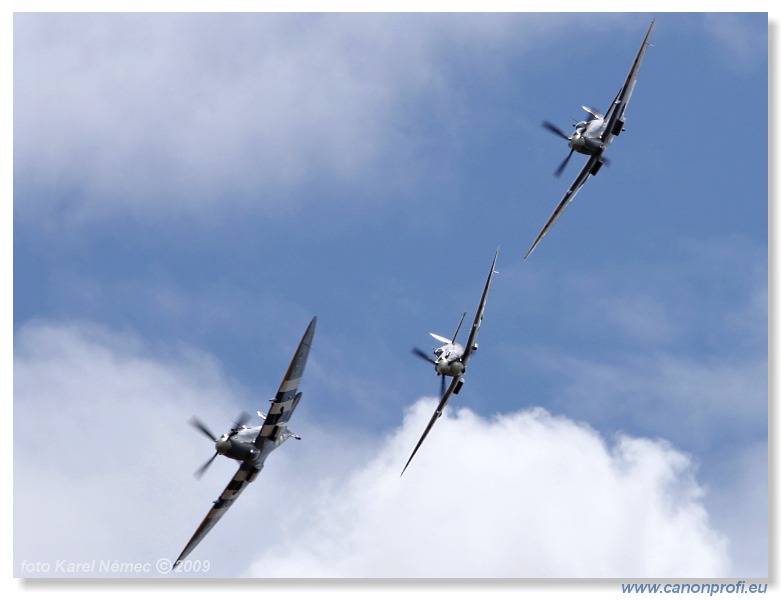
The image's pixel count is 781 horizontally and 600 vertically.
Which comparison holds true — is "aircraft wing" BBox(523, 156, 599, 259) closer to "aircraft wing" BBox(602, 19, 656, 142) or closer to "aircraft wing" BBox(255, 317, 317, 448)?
"aircraft wing" BBox(602, 19, 656, 142)

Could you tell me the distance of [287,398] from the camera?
2532 inches

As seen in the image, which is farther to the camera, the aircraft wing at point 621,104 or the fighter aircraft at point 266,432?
the aircraft wing at point 621,104

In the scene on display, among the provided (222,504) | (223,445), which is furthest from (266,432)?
(222,504)

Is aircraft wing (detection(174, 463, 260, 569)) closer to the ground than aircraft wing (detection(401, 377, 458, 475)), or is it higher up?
closer to the ground

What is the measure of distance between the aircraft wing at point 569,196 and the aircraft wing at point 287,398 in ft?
47.1

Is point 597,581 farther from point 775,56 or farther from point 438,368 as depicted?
point 775,56

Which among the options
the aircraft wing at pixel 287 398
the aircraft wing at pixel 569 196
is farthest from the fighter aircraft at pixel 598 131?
the aircraft wing at pixel 287 398

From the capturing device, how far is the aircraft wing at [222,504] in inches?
2694

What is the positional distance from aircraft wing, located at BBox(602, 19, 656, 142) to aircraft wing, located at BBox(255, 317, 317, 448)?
2058 cm

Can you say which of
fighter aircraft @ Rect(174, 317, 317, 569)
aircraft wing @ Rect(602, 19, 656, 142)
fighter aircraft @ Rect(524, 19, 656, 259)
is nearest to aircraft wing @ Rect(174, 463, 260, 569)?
fighter aircraft @ Rect(174, 317, 317, 569)

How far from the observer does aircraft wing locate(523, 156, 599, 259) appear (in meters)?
70.8

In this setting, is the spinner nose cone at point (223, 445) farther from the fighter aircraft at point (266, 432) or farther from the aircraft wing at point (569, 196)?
the aircraft wing at point (569, 196)

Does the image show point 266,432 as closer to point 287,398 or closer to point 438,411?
point 287,398

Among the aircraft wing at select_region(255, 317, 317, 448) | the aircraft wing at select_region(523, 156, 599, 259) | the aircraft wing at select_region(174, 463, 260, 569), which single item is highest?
the aircraft wing at select_region(523, 156, 599, 259)
